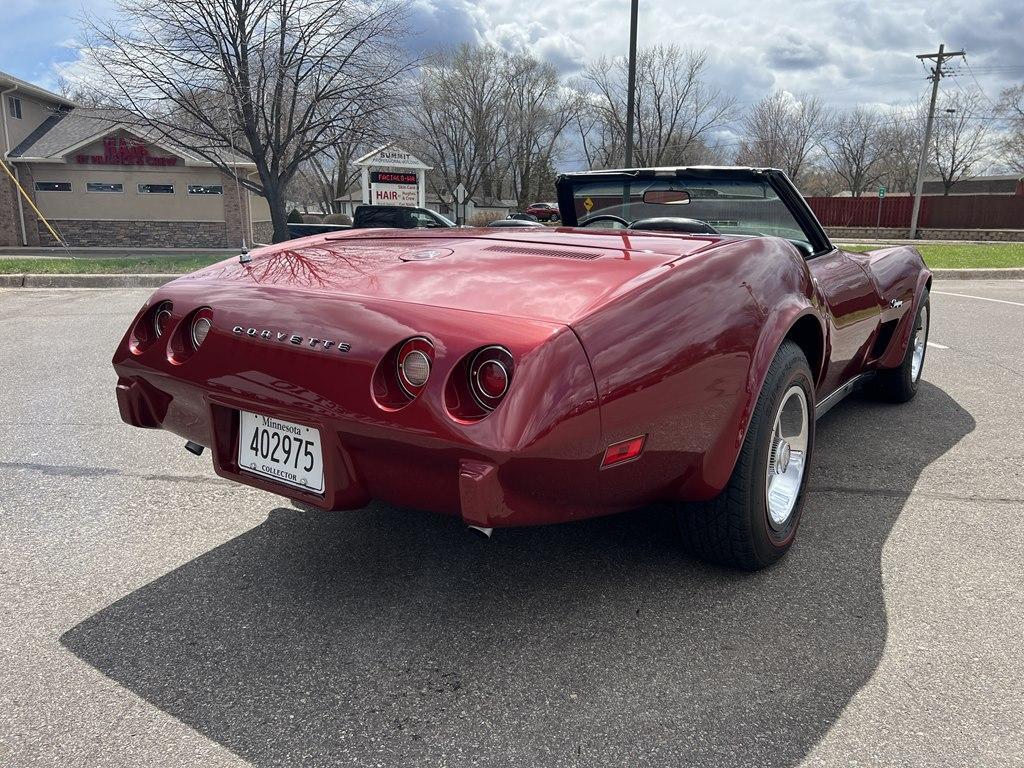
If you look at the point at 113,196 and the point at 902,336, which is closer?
the point at 902,336

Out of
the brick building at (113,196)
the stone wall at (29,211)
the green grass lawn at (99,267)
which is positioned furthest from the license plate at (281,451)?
the stone wall at (29,211)

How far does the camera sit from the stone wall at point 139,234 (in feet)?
79.9

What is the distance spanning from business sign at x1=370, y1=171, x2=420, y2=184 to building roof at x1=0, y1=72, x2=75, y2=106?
37.6ft

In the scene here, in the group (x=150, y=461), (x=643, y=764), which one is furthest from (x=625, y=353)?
(x=150, y=461)

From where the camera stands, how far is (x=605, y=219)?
3.87m

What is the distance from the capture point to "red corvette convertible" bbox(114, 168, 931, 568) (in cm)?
179

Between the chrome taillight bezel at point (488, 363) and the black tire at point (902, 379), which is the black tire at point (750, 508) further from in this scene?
the black tire at point (902, 379)

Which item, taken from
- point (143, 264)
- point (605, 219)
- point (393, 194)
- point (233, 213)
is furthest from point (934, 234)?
point (605, 219)

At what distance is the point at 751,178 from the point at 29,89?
28.9m

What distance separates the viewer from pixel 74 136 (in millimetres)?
24859

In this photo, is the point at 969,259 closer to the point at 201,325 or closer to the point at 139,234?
the point at 201,325

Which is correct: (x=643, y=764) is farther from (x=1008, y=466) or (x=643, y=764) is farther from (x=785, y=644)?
(x=1008, y=466)

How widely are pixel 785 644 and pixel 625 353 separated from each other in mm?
949

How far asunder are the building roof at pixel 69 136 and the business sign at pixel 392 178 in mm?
4188
